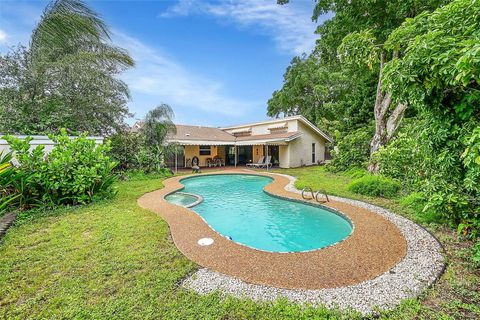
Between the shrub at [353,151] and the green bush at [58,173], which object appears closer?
the green bush at [58,173]

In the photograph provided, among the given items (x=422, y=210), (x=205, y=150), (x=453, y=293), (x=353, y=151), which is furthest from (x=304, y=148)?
(x=453, y=293)

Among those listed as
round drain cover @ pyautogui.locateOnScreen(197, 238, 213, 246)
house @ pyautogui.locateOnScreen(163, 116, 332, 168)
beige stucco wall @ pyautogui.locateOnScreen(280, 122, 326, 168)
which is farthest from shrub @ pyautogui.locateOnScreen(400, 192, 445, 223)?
beige stucco wall @ pyautogui.locateOnScreen(280, 122, 326, 168)

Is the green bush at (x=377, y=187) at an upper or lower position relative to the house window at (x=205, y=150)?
lower

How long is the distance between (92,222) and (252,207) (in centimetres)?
637

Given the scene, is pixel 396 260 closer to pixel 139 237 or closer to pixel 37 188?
pixel 139 237

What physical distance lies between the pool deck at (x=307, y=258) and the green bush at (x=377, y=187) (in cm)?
333

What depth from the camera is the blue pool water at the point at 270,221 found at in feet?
22.2

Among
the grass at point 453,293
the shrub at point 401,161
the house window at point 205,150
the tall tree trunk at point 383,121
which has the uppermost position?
the tall tree trunk at point 383,121

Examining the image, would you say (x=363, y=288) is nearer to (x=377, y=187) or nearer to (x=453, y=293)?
(x=453, y=293)

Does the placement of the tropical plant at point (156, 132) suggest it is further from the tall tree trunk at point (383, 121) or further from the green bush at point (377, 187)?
the tall tree trunk at point (383, 121)

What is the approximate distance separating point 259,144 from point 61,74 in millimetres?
16873

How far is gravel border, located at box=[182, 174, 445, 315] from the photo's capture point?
3.30 metres

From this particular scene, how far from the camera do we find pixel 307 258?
4809 mm

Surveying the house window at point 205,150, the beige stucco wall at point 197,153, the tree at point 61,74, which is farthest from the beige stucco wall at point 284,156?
the tree at point 61,74
